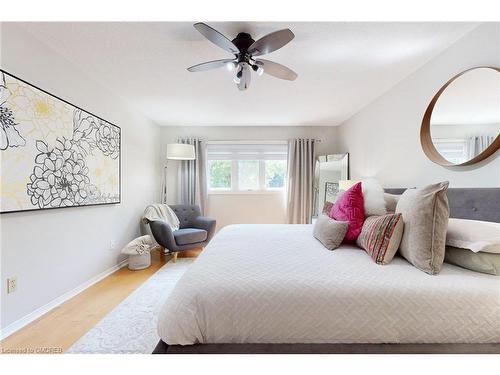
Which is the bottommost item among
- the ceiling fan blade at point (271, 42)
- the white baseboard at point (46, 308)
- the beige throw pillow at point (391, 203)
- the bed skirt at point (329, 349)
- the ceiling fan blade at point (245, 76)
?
the white baseboard at point (46, 308)

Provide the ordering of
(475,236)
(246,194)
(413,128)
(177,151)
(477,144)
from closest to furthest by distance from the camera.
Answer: (475,236) → (477,144) → (413,128) → (177,151) → (246,194)

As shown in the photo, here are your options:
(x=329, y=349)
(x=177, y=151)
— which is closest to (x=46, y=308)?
(x=329, y=349)

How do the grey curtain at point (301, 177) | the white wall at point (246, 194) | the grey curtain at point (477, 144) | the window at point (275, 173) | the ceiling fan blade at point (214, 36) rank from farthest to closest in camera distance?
the window at point (275, 173) < the white wall at point (246, 194) < the grey curtain at point (301, 177) < the grey curtain at point (477, 144) < the ceiling fan blade at point (214, 36)

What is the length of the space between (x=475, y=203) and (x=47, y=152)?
328 cm

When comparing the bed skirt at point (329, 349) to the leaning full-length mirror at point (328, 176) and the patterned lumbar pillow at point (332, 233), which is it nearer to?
the patterned lumbar pillow at point (332, 233)

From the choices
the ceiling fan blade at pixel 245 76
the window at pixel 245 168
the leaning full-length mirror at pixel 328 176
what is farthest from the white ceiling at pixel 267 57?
the window at pixel 245 168

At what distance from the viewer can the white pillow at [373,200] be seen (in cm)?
162

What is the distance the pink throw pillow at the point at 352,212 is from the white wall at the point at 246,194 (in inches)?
98.7

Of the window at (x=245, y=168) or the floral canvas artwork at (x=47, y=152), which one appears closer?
the floral canvas artwork at (x=47, y=152)

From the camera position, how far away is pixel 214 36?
141 cm

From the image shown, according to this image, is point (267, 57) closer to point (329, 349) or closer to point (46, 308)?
point (329, 349)

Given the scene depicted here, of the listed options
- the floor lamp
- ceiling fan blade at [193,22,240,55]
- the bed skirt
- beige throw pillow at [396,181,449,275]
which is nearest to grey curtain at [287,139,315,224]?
the floor lamp
